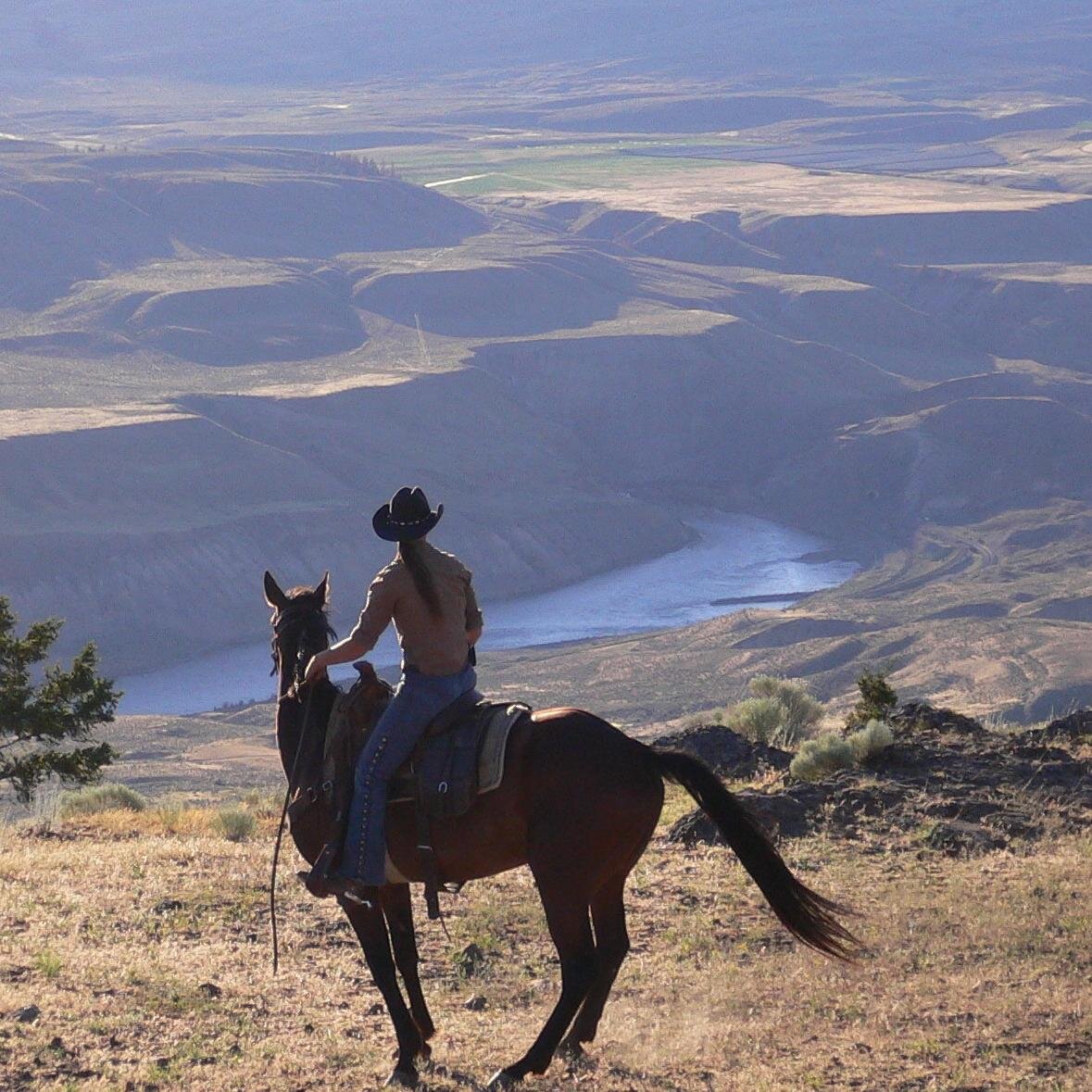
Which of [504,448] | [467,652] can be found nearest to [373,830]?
[467,652]

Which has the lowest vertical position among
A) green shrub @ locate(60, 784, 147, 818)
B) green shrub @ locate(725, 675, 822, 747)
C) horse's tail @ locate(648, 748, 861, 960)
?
green shrub @ locate(60, 784, 147, 818)

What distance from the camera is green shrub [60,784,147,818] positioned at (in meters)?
16.4

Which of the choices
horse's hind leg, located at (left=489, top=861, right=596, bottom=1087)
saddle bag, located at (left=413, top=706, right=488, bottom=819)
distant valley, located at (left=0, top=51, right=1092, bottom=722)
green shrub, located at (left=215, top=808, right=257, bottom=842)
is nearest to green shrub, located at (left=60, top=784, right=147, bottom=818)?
green shrub, located at (left=215, top=808, right=257, bottom=842)

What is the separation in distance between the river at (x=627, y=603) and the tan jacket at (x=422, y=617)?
160 ft

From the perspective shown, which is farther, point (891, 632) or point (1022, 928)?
point (891, 632)

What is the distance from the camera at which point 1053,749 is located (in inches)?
537

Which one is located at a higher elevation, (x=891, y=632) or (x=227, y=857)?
(x=227, y=857)

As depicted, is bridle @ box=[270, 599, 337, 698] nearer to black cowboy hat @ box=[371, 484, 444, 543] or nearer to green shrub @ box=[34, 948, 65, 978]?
black cowboy hat @ box=[371, 484, 444, 543]

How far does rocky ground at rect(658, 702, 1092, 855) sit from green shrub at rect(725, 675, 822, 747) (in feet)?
8.67

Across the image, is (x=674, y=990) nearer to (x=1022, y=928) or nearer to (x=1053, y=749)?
(x=1022, y=928)

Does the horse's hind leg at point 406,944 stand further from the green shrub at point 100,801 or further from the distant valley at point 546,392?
the distant valley at point 546,392

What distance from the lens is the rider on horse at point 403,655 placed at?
7.45m

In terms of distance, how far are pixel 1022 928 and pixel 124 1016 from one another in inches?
181

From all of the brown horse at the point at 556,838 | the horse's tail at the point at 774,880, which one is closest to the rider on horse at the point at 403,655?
the brown horse at the point at 556,838
